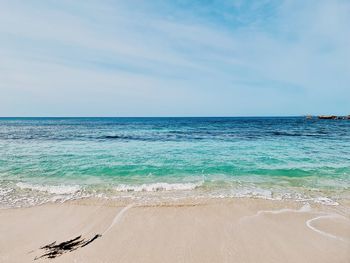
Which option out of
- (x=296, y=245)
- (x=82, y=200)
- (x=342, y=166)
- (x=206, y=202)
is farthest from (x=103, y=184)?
(x=342, y=166)

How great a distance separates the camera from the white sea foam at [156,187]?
890cm

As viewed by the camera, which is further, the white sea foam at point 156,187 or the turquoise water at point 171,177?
the white sea foam at point 156,187

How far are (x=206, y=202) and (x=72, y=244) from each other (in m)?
4.09

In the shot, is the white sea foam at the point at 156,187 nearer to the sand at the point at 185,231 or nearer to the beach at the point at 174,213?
the beach at the point at 174,213

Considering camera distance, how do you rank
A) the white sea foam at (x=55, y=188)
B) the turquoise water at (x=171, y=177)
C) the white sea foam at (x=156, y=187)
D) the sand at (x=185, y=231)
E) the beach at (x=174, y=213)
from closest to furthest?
the sand at (x=185, y=231) < the beach at (x=174, y=213) < the turquoise water at (x=171, y=177) < the white sea foam at (x=55, y=188) < the white sea foam at (x=156, y=187)

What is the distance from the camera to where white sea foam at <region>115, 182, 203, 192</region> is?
8.90 metres

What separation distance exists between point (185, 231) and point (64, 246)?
8.99ft

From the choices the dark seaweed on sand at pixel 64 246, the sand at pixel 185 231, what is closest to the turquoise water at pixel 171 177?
the sand at pixel 185 231

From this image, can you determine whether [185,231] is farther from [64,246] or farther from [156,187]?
[156,187]

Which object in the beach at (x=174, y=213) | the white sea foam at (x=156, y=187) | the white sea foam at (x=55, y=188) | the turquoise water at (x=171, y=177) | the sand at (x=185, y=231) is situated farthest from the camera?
the white sea foam at (x=156, y=187)

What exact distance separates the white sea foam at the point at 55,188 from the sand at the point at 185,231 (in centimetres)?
130

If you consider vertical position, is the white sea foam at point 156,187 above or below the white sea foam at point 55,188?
above

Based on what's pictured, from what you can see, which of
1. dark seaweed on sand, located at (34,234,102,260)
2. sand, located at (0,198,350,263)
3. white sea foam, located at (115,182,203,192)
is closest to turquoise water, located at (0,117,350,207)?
white sea foam, located at (115,182,203,192)

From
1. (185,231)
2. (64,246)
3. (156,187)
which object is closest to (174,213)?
(185,231)
